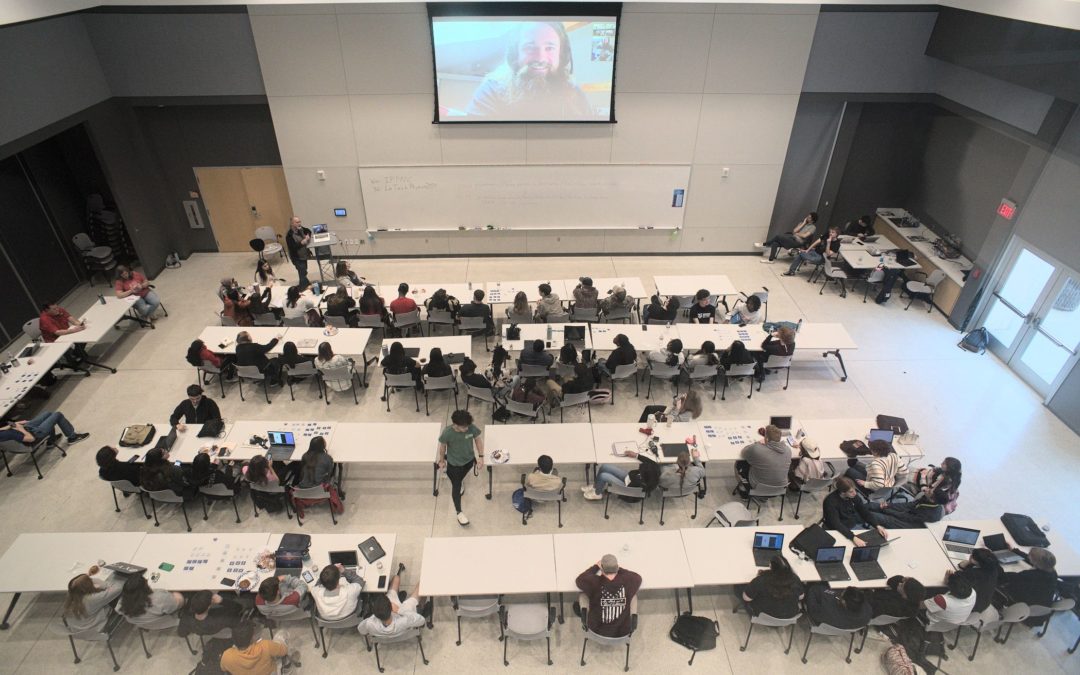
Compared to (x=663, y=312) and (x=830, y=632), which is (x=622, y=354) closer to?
(x=663, y=312)

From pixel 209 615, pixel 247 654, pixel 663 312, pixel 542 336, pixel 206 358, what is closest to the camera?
pixel 247 654

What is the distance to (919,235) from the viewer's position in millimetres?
12953

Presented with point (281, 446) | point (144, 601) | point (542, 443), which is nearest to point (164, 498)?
point (281, 446)

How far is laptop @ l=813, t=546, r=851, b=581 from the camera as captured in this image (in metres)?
6.23

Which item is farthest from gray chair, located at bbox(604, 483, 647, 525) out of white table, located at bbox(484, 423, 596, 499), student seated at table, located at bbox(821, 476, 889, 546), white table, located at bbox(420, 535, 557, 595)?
student seated at table, located at bbox(821, 476, 889, 546)

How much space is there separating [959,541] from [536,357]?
557 centimetres

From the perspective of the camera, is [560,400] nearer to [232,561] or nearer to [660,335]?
[660,335]

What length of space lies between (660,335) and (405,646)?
231 inches

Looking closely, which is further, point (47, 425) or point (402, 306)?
point (402, 306)

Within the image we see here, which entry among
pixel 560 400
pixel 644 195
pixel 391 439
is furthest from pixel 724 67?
pixel 391 439

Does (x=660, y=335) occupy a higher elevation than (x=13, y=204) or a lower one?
lower

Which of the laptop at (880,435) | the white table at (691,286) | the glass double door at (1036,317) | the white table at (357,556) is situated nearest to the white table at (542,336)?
the white table at (691,286)

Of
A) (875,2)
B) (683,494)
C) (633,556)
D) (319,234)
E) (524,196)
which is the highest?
(875,2)

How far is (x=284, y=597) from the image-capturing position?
5.90 meters
